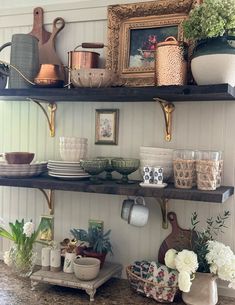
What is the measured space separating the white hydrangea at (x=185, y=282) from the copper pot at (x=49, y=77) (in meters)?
0.90

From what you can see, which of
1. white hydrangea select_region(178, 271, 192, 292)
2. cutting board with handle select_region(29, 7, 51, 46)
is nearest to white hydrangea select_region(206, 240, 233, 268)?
white hydrangea select_region(178, 271, 192, 292)

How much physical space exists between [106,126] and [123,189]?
40cm

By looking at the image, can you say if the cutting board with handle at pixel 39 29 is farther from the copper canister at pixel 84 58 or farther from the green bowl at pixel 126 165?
the green bowl at pixel 126 165

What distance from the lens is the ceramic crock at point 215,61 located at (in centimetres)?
138

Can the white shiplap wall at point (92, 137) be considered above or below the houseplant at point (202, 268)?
above

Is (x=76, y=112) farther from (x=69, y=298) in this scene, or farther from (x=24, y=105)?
(x=69, y=298)

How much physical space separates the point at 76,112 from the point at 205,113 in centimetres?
60

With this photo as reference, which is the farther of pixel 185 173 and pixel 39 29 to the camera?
pixel 39 29

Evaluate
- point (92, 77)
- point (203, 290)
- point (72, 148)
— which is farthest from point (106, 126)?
point (203, 290)

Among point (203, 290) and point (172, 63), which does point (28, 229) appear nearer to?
point (203, 290)

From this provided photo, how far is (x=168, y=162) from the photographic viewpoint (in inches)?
64.2

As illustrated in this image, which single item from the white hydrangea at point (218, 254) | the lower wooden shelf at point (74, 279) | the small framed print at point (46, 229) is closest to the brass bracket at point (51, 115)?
the small framed print at point (46, 229)

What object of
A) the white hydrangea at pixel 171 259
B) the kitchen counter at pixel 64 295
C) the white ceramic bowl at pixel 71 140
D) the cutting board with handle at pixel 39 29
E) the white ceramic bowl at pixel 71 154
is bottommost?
the kitchen counter at pixel 64 295

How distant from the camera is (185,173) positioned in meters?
1.52
